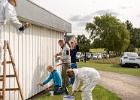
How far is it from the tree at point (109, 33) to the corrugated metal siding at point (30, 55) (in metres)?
72.1

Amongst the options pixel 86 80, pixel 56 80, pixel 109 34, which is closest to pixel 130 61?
pixel 56 80

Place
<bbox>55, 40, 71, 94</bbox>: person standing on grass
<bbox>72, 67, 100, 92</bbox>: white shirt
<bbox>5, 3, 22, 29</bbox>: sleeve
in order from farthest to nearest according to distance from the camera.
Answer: <bbox>55, 40, 71, 94</bbox>: person standing on grass → <bbox>72, 67, 100, 92</bbox>: white shirt → <bbox>5, 3, 22, 29</bbox>: sleeve

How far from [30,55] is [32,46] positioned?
0.37 meters

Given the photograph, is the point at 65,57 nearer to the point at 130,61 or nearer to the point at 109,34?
the point at 130,61

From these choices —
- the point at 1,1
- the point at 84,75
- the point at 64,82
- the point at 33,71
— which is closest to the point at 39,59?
the point at 33,71

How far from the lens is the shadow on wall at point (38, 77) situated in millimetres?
10609

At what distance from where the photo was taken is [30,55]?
10227 mm

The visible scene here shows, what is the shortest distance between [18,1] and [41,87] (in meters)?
4.36

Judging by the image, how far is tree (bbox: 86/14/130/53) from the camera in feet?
278

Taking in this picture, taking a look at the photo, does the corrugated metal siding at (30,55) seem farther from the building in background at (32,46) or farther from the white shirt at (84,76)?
the white shirt at (84,76)

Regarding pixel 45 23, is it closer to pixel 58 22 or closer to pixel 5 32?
pixel 58 22

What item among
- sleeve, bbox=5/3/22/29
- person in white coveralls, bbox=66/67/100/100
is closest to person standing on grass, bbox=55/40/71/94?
person in white coveralls, bbox=66/67/100/100

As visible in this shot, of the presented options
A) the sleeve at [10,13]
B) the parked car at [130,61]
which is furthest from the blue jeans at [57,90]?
the parked car at [130,61]

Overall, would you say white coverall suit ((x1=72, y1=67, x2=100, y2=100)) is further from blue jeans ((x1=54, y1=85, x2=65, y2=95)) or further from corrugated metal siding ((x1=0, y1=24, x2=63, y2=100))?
blue jeans ((x1=54, y1=85, x2=65, y2=95))
